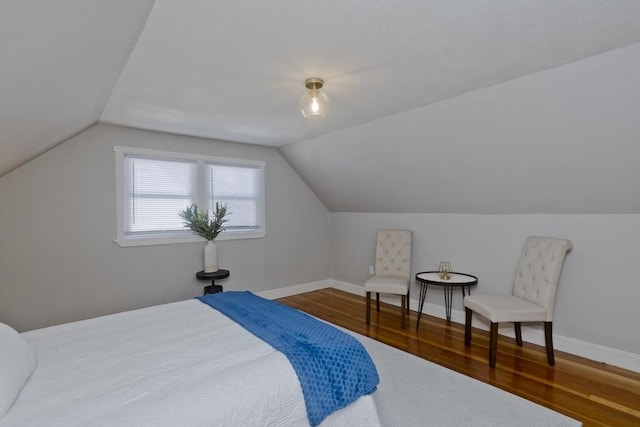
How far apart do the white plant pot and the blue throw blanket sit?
5.81 ft

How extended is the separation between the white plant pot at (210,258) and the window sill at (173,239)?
306 mm

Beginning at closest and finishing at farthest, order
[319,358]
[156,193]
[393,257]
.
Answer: [319,358] < [156,193] < [393,257]

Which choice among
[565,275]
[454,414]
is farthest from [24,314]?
[565,275]

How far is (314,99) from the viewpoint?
2.39 meters

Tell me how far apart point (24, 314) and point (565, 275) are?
5.15 meters

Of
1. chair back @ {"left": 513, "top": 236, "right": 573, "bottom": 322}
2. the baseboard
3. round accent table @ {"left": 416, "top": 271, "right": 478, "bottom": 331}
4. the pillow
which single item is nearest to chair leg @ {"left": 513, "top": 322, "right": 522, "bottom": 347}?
the baseboard

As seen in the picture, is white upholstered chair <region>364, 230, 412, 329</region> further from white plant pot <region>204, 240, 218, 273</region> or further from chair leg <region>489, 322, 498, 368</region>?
white plant pot <region>204, 240, 218, 273</region>

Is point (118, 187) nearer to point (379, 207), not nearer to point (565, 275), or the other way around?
point (379, 207)

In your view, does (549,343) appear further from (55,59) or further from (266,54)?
(55,59)

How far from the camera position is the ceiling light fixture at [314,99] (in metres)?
2.38

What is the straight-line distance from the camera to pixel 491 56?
1963 millimetres

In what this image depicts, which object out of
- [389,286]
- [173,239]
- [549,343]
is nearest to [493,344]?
[549,343]

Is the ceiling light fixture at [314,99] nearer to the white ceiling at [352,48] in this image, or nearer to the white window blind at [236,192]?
the white ceiling at [352,48]

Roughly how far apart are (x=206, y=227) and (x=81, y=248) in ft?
4.09
